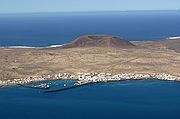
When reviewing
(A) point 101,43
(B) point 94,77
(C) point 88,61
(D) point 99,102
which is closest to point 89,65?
(C) point 88,61

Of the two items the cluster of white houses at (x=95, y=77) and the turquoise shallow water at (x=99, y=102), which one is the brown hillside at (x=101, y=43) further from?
the turquoise shallow water at (x=99, y=102)

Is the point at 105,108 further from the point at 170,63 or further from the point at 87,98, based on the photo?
the point at 170,63

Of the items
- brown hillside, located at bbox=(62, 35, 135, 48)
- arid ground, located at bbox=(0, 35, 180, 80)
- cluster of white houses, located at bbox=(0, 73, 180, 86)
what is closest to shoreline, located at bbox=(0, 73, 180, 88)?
cluster of white houses, located at bbox=(0, 73, 180, 86)

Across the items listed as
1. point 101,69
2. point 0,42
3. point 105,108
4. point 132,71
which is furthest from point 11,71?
point 0,42

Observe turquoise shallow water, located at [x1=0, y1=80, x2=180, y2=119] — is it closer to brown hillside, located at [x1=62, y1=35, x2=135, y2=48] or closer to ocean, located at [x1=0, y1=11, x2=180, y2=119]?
ocean, located at [x1=0, y1=11, x2=180, y2=119]

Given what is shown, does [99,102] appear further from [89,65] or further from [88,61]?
[88,61]

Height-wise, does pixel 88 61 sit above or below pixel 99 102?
above
